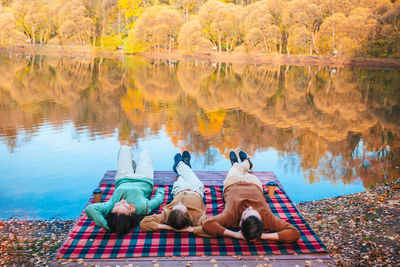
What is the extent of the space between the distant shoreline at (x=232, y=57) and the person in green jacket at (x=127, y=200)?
123 feet

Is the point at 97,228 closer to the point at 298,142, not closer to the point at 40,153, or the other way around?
the point at 40,153

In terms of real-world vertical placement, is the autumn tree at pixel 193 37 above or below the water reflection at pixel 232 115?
above

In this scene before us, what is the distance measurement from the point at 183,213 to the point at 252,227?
90cm

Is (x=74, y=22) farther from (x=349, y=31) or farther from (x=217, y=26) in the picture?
(x=349, y=31)

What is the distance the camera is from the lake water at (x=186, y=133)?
276 inches

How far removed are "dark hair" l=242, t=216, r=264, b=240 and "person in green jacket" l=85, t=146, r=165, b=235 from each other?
1.48m

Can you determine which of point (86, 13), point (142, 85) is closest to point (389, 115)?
point (142, 85)

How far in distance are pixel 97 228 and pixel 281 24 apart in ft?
147

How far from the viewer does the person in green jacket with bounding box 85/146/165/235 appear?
4227mm

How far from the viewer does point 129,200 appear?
184 inches

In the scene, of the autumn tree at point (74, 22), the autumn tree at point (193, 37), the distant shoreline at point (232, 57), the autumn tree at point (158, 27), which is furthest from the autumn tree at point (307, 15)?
the autumn tree at point (74, 22)

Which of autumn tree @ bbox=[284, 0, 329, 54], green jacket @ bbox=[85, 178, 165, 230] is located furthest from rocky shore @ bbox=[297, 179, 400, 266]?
autumn tree @ bbox=[284, 0, 329, 54]

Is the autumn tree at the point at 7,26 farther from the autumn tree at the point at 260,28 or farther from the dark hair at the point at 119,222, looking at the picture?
the dark hair at the point at 119,222

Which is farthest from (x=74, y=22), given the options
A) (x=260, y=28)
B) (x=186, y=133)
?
(x=186, y=133)
